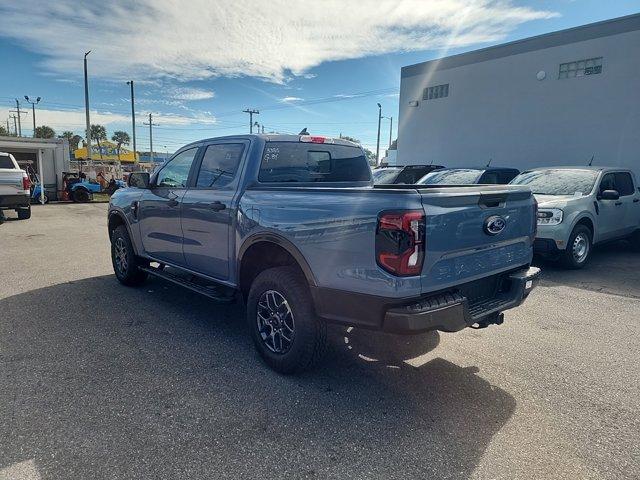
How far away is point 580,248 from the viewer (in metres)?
7.31

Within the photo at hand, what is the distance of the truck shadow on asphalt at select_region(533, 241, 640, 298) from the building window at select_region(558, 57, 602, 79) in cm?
642

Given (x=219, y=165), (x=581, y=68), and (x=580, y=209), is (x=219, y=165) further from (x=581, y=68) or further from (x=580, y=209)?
(x=581, y=68)

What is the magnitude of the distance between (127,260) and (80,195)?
55.8 ft

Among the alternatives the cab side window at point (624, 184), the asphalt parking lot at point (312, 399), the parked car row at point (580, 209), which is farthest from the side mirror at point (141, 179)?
the cab side window at point (624, 184)

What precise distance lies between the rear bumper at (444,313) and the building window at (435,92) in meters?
14.7

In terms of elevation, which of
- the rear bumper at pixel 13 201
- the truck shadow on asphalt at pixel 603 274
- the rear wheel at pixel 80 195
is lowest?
the truck shadow on asphalt at pixel 603 274

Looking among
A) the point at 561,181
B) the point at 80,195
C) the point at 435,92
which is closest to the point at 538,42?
the point at 435,92

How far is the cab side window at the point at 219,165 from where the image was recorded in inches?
163

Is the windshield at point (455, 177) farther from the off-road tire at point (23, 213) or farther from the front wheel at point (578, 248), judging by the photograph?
the off-road tire at point (23, 213)

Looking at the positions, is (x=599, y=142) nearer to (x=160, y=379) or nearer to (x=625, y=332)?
(x=625, y=332)

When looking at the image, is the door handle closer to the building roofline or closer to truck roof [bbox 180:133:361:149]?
truck roof [bbox 180:133:361:149]

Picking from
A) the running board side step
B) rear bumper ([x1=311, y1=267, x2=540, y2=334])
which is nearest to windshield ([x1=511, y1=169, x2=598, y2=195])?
rear bumper ([x1=311, y1=267, x2=540, y2=334])

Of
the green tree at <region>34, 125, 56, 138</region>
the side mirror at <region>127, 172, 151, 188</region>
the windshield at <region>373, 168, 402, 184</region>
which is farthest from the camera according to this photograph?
the green tree at <region>34, 125, 56, 138</region>

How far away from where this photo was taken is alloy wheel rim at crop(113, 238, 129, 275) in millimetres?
5957
